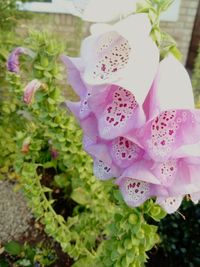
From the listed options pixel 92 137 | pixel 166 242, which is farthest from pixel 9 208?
pixel 92 137

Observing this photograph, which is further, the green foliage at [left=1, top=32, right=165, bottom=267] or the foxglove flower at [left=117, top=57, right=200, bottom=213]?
the green foliage at [left=1, top=32, right=165, bottom=267]

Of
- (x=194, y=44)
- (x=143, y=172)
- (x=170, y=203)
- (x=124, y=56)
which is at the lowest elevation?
(x=194, y=44)

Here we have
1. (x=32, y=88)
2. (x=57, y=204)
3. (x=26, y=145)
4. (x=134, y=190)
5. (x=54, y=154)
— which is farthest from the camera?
(x=57, y=204)

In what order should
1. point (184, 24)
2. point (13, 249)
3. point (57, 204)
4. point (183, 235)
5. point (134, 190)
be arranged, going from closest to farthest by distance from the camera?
point (134, 190) → point (183, 235) → point (13, 249) → point (57, 204) → point (184, 24)

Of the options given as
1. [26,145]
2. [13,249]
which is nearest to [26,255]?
[13,249]

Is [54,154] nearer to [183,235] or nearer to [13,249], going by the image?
[13,249]

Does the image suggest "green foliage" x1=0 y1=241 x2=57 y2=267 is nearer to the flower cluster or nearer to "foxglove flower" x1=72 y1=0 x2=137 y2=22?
the flower cluster

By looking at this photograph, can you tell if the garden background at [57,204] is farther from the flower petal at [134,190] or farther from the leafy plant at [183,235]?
the flower petal at [134,190]

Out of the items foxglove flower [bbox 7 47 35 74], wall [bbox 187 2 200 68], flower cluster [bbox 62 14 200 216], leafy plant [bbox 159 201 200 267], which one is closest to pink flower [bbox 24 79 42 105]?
foxglove flower [bbox 7 47 35 74]
